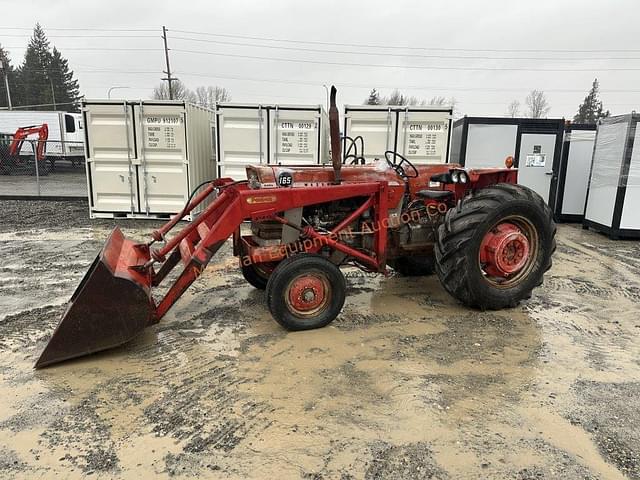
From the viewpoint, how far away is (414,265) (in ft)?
19.0

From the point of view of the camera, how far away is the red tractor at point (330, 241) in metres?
3.72

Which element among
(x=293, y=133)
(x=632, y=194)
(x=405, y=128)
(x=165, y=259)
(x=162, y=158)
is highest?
(x=405, y=128)

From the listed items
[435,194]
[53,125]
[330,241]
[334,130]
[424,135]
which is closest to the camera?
[334,130]

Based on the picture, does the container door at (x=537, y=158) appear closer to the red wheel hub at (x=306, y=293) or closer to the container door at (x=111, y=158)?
the red wheel hub at (x=306, y=293)

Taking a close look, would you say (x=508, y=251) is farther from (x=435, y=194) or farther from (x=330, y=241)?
(x=330, y=241)

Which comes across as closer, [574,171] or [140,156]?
[140,156]

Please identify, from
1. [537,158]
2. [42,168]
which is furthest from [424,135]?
[42,168]

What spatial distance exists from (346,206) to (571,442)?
105 inches

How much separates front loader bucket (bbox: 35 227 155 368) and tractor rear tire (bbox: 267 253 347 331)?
3.34ft

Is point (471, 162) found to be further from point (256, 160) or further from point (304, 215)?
point (304, 215)

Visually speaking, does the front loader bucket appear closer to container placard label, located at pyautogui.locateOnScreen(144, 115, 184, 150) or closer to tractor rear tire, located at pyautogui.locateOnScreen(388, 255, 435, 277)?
tractor rear tire, located at pyautogui.locateOnScreen(388, 255, 435, 277)

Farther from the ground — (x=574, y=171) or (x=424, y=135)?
(x=424, y=135)

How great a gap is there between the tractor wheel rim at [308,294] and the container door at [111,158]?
646 cm

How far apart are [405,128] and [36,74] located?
172ft
